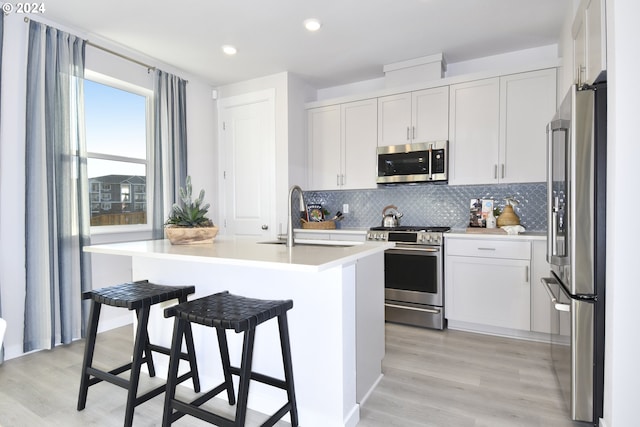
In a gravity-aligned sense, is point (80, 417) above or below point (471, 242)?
below

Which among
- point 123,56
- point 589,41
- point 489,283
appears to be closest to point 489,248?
point 489,283

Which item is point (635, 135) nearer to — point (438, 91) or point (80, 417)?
point (438, 91)

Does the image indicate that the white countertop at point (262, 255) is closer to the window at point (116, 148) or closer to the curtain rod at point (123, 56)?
the window at point (116, 148)

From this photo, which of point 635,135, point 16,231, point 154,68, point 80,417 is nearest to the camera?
point 635,135

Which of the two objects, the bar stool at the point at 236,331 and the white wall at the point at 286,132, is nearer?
the bar stool at the point at 236,331

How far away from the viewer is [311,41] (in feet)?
11.2

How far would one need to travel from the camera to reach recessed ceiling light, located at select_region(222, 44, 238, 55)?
352 centimetres

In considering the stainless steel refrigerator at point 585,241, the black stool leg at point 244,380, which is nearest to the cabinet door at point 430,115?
the stainless steel refrigerator at point 585,241

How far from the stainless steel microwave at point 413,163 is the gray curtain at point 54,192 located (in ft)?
9.37

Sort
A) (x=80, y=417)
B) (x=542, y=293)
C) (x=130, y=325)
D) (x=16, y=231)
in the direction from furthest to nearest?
(x=130, y=325), (x=542, y=293), (x=16, y=231), (x=80, y=417)

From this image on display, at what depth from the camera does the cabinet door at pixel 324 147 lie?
14.1ft

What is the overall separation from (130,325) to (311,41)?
3247 mm

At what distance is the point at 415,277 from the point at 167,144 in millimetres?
2900

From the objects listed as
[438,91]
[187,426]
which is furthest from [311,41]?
[187,426]
